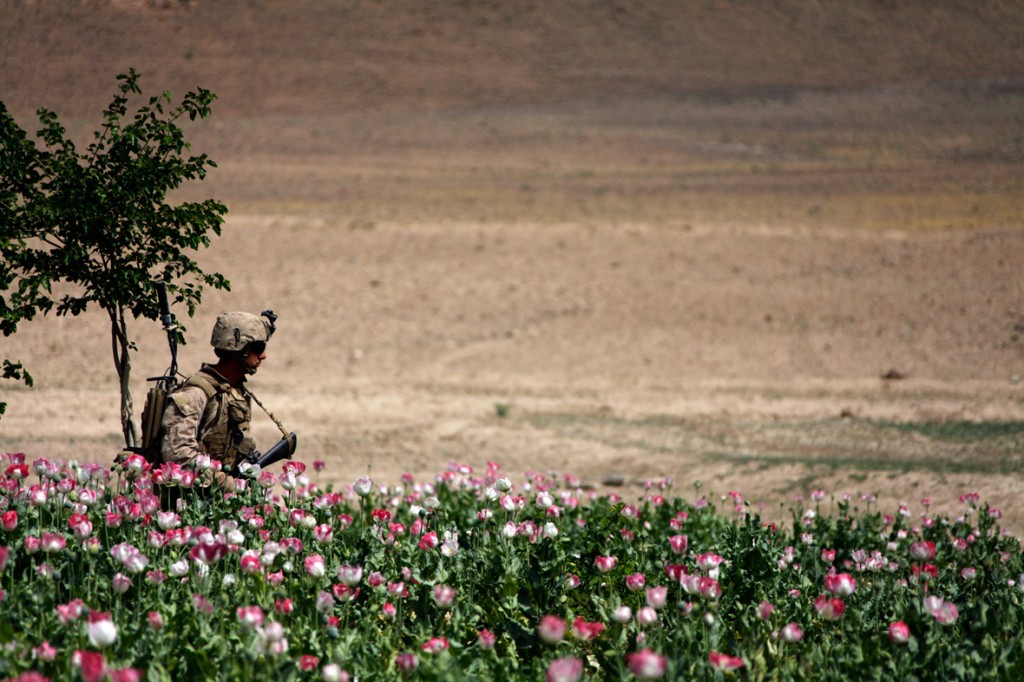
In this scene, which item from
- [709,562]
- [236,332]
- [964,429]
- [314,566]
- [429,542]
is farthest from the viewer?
[964,429]

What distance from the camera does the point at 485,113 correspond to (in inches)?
1507

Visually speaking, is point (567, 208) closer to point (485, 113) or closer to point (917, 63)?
point (485, 113)

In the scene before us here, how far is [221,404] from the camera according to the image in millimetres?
5445

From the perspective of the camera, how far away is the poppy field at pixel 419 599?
3992 mm

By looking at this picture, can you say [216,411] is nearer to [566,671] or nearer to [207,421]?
[207,421]

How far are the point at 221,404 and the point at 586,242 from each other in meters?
17.2

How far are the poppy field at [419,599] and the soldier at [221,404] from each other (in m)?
0.19

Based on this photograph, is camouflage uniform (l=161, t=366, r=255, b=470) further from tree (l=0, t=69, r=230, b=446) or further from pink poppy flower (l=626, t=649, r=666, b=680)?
pink poppy flower (l=626, t=649, r=666, b=680)

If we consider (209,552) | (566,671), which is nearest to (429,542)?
(209,552)

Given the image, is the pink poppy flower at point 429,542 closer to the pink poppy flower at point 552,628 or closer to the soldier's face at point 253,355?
the soldier's face at point 253,355

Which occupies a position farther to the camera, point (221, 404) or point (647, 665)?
point (221, 404)

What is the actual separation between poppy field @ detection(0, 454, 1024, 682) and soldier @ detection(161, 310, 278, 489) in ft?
0.62

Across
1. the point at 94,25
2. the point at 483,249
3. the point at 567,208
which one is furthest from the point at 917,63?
the point at 94,25

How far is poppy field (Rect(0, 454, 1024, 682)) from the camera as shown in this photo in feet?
13.1
